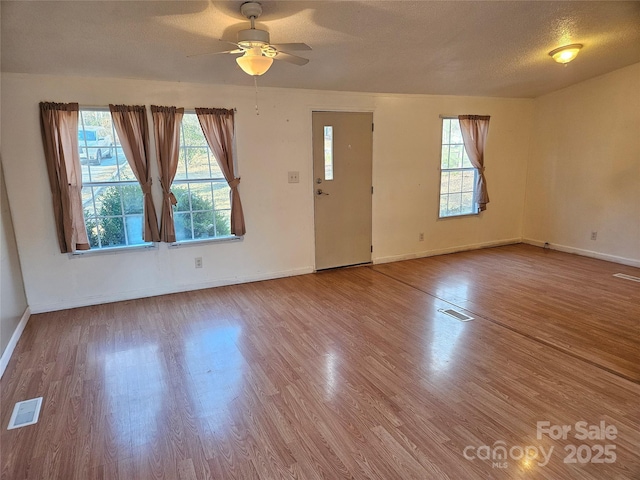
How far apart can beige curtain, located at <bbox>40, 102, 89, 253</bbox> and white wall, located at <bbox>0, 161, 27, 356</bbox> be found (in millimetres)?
358

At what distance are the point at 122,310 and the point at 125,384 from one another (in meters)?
1.45

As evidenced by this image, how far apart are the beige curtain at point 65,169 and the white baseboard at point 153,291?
22.6 inches

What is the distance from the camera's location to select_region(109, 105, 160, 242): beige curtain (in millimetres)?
3721

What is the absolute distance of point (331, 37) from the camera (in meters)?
3.15

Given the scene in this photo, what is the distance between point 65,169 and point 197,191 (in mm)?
1232

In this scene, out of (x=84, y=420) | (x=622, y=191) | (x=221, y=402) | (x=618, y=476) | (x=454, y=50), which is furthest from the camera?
(x=622, y=191)

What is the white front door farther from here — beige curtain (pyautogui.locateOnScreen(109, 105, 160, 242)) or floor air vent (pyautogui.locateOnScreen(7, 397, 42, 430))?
floor air vent (pyautogui.locateOnScreen(7, 397, 42, 430))

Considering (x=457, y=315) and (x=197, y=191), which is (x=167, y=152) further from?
(x=457, y=315)

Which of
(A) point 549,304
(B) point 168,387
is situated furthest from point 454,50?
(B) point 168,387

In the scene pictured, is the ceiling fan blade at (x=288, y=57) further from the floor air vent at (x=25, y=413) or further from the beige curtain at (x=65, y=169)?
the floor air vent at (x=25, y=413)

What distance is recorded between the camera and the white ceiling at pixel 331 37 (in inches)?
103

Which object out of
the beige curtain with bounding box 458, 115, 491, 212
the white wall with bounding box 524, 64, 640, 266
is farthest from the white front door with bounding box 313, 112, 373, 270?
the white wall with bounding box 524, 64, 640, 266

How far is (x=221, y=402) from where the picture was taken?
2336 mm

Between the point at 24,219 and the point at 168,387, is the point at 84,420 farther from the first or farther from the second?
the point at 24,219
